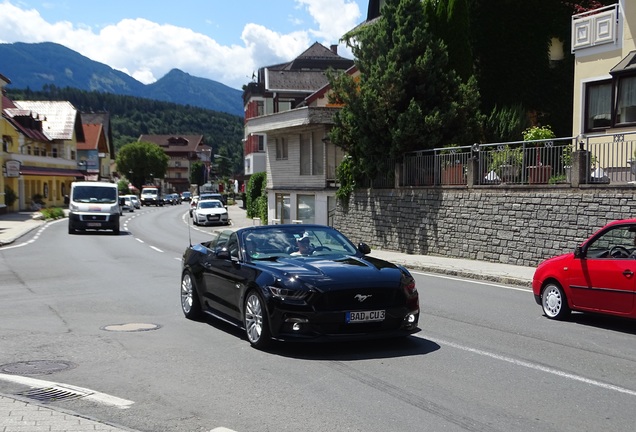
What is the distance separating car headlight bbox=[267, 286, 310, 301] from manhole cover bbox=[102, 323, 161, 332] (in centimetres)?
275

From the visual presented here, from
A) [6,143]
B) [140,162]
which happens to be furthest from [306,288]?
[140,162]

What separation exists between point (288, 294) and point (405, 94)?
17.5 m

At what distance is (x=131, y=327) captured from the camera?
10.2m

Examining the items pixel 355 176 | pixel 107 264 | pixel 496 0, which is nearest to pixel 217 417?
pixel 107 264

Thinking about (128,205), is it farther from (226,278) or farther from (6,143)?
(226,278)

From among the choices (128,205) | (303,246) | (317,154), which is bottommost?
(128,205)

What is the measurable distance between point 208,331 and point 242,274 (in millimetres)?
1374

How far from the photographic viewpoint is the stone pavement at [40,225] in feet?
18.1

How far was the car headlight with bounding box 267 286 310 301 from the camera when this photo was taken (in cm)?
793

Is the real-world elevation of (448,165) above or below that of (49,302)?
above

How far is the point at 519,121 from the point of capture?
89.9 feet

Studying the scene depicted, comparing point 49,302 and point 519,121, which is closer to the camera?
point 49,302

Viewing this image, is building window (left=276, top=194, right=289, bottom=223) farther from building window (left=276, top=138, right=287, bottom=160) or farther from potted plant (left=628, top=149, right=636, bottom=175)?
potted plant (left=628, top=149, right=636, bottom=175)

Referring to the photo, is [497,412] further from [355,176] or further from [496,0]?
[496,0]
